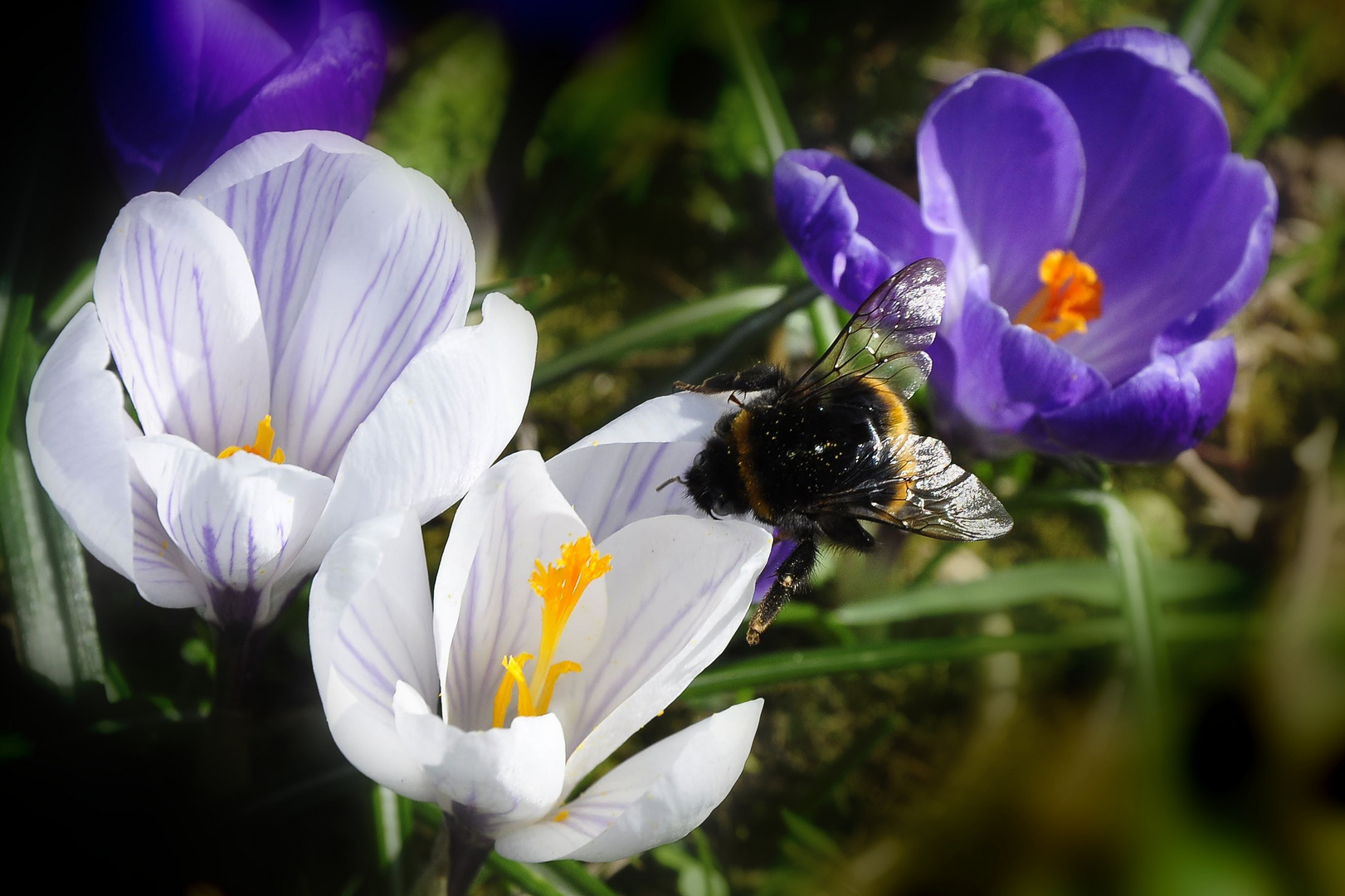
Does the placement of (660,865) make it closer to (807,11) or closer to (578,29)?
(578,29)

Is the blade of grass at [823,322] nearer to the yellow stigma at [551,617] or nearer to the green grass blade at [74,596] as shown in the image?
the yellow stigma at [551,617]

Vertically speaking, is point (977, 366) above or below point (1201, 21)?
below

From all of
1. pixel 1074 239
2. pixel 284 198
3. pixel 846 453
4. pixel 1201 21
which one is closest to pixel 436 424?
pixel 284 198

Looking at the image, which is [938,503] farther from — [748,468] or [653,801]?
[653,801]

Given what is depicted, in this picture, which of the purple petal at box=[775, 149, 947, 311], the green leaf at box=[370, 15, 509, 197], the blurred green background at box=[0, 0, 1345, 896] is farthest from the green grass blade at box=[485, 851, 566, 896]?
the green leaf at box=[370, 15, 509, 197]

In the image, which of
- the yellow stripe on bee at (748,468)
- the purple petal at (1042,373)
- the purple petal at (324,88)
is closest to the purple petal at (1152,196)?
the purple petal at (1042,373)

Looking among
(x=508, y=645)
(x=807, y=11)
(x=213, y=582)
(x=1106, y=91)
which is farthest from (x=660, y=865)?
(x=807, y=11)

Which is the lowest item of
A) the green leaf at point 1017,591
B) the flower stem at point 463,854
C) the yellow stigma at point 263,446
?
the green leaf at point 1017,591
